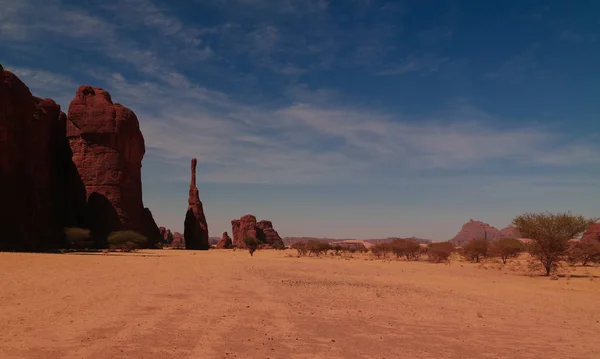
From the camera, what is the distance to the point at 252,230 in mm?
122000

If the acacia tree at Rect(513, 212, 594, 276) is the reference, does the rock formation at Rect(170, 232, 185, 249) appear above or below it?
below


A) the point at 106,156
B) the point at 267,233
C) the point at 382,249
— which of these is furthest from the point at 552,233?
the point at 267,233

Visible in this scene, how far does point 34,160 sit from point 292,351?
51.0m

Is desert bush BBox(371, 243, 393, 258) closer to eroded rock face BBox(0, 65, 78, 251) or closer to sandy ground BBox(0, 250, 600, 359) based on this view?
eroded rock face BBox(0, 65, 78, 251)

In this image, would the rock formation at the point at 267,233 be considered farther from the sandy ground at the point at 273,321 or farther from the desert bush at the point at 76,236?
the sandy ground at the point at 273,321

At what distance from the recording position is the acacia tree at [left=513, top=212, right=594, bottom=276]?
30203mm

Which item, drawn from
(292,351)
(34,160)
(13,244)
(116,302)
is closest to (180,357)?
(292,351)

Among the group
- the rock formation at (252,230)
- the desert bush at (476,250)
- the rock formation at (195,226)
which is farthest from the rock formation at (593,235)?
the rock formation at (252,230)

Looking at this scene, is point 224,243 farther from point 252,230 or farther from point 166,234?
point 166,234

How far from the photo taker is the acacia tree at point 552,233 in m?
30.2

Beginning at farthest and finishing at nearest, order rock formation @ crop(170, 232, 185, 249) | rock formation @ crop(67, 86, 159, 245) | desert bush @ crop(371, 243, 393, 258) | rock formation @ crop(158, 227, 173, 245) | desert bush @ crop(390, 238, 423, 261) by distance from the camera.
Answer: rock formation @ crop(158, 227, 173, 245) < rock formation @ crop(170, 232, 185, 249) < rock formation @ crop(67, 86, 159, 245) < desert bush @ crop(371, 243, 393, 258) < desert bush @ crop(390, 238, 423, 261)

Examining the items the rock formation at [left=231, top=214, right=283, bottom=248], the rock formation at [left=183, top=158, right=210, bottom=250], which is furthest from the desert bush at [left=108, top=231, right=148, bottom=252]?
the rock formation at [left=231, top=214, right=283, bottom=248]

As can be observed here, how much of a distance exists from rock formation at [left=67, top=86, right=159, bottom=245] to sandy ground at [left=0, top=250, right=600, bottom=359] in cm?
4841

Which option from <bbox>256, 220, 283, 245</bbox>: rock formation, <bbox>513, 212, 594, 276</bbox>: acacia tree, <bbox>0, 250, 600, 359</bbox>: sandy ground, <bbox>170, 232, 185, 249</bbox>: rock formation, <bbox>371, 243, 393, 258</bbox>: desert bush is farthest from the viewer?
<bbox>256, 220, 283, 245</bbox>: rock formation
